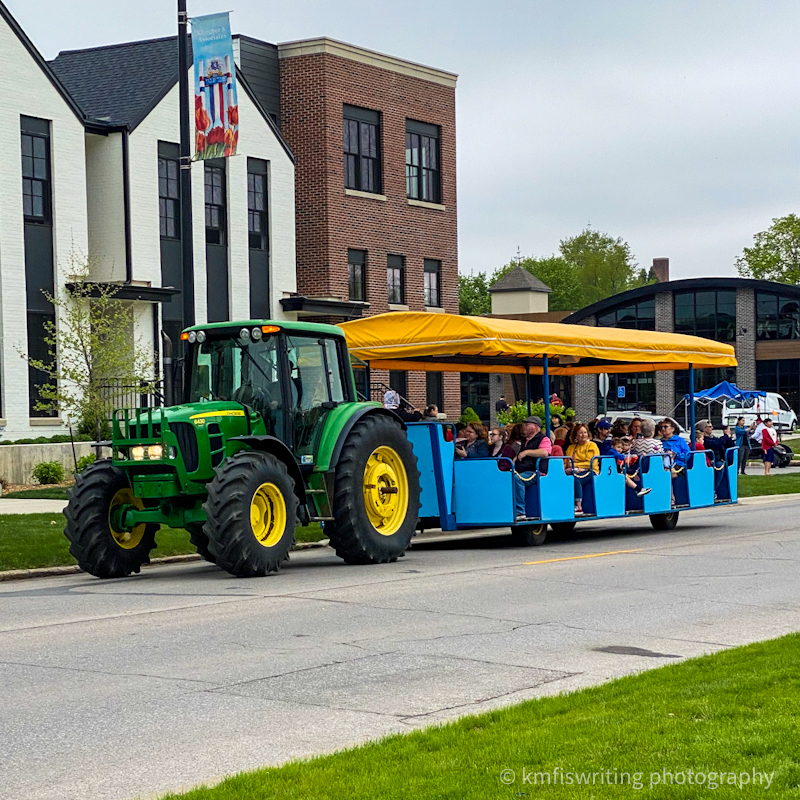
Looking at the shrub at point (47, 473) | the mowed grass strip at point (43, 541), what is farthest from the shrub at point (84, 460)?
the mowed grass strip at point (43, 541)

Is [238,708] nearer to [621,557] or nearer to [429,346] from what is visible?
[621,557]

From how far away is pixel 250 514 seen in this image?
13.5 metres

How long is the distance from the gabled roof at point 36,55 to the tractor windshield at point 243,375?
58.7 feet

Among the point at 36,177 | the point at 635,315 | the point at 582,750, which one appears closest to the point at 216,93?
the point at 36,177

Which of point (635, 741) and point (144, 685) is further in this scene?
point (144, 685)

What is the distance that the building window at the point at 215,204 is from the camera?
1369 inches

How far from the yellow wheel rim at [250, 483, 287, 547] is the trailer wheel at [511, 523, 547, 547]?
15.2ft

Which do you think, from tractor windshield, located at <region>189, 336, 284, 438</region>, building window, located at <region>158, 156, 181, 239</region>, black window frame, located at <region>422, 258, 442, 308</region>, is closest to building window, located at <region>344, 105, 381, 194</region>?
black window frame, located at <region>422, 258, 442, 308</region>

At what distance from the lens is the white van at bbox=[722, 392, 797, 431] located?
169 ft

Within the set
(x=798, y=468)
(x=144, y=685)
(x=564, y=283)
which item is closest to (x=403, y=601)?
(x=144, y=685)

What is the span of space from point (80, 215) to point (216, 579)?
62.2 feet

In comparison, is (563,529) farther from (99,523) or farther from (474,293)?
(474,293)

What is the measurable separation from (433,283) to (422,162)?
12.8ft

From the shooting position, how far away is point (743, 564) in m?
15.0
